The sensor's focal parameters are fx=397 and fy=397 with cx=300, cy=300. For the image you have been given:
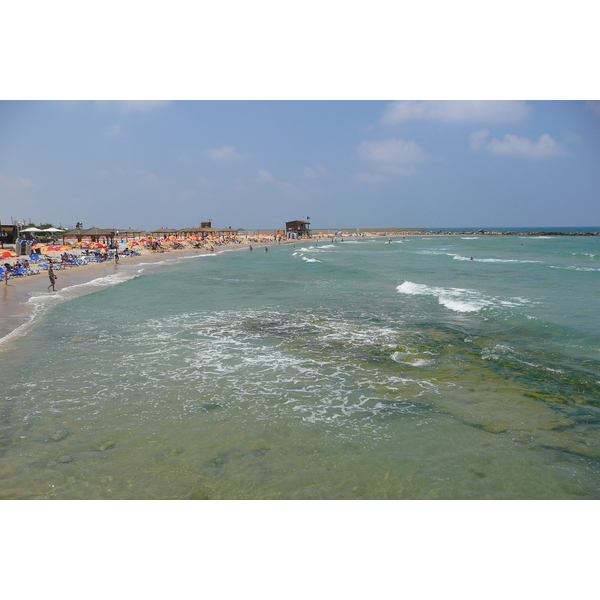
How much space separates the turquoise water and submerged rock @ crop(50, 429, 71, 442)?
5 cm

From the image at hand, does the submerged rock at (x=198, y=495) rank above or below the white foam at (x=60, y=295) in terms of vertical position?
below

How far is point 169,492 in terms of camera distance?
573cm

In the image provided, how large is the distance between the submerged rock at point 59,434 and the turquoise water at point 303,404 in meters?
0.05

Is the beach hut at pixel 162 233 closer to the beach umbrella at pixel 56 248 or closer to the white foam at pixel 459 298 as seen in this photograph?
the beach umbrella at pixel 56 248

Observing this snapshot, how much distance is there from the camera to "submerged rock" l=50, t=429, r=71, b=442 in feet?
23.4

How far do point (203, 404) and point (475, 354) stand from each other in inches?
315

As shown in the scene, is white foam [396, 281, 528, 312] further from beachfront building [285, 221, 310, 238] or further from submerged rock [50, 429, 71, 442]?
beachfront building [285, 221, 310, 238]

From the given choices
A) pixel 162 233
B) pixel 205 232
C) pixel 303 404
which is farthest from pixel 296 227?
pixel 303 404

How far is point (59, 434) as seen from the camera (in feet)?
24.0

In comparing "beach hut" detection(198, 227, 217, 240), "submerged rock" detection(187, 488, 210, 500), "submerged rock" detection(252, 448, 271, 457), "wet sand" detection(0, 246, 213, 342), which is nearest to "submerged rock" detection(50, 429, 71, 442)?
"submerged rock" detection(187, 488, 210, 500)

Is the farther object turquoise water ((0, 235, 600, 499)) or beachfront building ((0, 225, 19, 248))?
beachfront building ((0, 225, 19, 248))

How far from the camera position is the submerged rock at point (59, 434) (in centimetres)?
714

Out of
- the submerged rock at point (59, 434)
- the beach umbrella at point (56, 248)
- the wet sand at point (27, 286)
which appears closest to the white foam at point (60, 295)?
the wet sand at point (27, 286)

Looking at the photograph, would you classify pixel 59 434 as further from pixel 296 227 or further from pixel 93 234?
pixel 296 227
